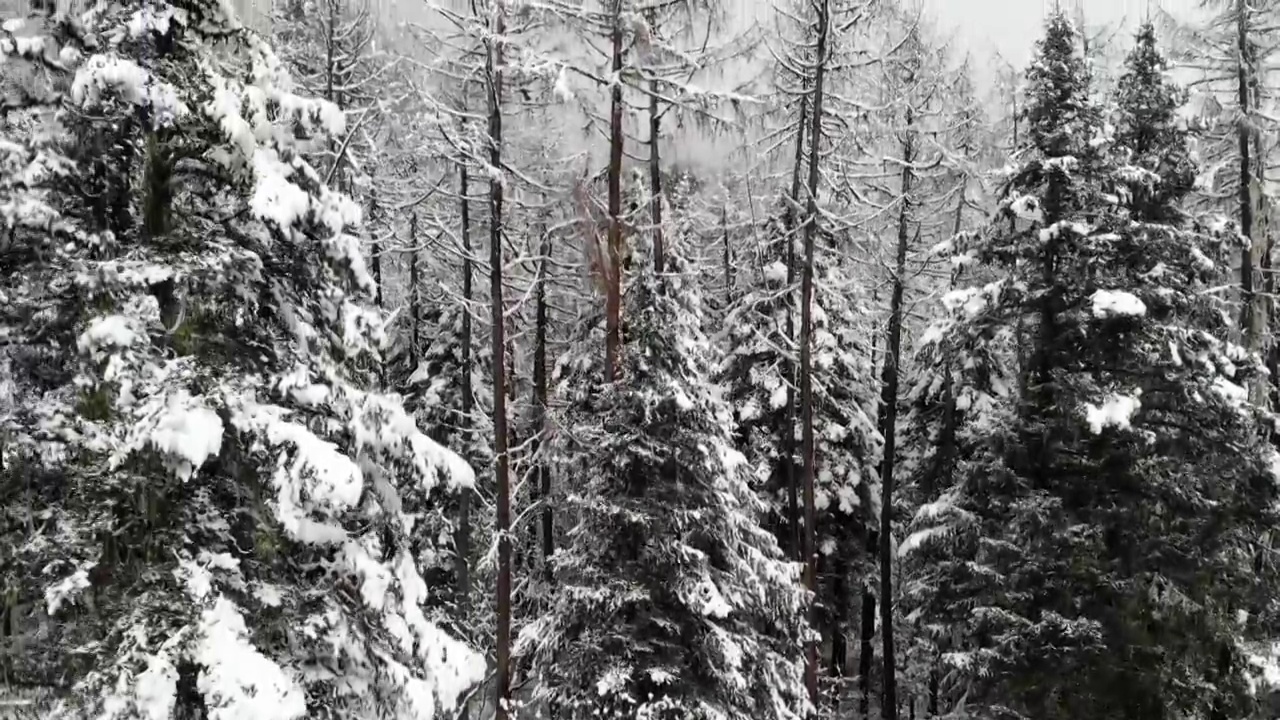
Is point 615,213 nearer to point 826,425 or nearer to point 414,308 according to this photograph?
point 826,425

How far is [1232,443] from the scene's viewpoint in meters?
11.4

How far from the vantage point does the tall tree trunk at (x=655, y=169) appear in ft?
47.7

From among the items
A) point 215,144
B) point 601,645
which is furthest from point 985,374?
point 215,144

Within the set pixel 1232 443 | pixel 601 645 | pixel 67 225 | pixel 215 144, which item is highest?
pixel 215 144

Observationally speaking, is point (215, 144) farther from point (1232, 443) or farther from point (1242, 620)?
point (1242, 620)

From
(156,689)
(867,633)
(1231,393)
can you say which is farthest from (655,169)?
(867,633)

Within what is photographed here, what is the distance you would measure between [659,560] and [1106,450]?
6.06 m

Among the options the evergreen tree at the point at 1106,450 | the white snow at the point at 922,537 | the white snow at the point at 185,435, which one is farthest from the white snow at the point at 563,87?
the white snow at the point at 185,435

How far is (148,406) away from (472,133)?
397 inches

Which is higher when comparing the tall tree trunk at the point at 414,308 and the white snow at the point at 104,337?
the tall tree trunk at the point at 414,308

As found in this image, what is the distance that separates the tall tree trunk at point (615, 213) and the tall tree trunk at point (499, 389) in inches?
74.2

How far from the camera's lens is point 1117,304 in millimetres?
11062

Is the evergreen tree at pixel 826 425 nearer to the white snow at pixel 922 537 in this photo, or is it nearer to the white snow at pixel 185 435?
the white snow at pixel 922 537

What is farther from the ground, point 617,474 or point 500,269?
point 500,269
